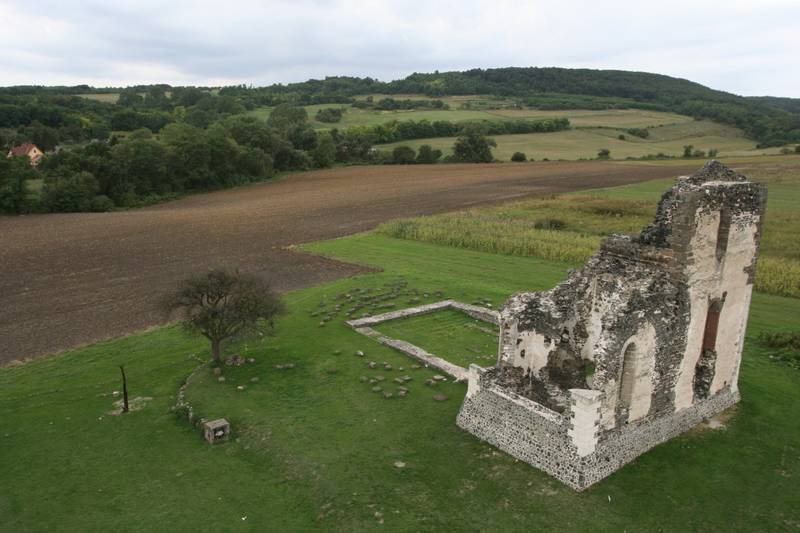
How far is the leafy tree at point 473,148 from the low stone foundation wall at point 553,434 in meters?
90.8

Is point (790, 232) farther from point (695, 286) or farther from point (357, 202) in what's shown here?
point (357, 202)

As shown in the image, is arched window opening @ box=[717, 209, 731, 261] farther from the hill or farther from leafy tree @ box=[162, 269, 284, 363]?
the hill

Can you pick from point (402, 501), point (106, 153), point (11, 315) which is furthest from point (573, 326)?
point (106, 153)

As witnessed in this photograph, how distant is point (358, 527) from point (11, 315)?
79.1ft

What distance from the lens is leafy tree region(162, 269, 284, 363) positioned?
65.8ft

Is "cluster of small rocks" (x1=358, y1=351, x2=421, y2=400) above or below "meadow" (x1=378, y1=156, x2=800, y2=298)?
below

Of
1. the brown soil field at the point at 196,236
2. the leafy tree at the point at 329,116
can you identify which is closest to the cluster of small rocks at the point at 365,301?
the brown soil field at the point at 196,236

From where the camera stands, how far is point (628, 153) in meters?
109

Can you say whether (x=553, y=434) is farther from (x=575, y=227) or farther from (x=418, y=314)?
(x=575, y=227)

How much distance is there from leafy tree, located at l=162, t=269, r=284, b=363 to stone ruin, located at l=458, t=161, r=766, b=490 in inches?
340

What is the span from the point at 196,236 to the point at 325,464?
123 feet

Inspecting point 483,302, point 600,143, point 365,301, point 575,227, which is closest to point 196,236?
point 365,301

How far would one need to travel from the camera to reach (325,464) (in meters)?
14.6

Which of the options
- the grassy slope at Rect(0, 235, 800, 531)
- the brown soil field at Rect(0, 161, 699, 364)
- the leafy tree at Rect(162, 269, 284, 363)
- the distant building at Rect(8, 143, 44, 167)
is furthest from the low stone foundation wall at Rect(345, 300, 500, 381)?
the distant building at Rect(8, 143, 44, 167)
